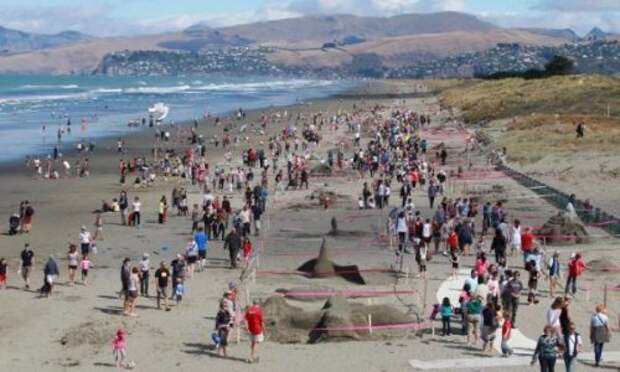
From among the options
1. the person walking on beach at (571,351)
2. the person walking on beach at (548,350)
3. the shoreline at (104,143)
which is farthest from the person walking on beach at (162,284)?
the shoreline at (104,143)

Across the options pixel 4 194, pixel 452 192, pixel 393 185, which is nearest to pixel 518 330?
pixel 452 192

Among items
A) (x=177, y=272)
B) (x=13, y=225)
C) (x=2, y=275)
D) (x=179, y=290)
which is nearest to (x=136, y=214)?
(x=13, y=225)

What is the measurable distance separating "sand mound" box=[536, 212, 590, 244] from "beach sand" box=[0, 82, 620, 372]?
1.49 ft

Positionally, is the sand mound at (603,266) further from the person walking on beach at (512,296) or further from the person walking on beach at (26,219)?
the person walking on beach at (26,219)

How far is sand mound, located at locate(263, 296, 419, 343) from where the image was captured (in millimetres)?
17531

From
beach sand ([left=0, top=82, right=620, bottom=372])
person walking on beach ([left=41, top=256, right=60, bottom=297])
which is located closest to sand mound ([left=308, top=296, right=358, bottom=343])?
beach sand ([left=0, top=82, right=620, bottom=372])

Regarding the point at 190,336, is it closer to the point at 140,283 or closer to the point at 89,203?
the point at 140,283

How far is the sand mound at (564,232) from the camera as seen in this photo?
25.9 metres

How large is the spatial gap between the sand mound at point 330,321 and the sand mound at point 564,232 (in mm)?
8917

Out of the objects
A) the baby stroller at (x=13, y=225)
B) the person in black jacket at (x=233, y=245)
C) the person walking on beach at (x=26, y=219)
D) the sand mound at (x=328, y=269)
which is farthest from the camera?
the person walking on beach at (x=26, y=219)

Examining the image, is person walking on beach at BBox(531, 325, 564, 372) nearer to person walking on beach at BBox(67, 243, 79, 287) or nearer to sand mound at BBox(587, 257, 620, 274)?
sand mound at BBox(587, 257, 620, 274)

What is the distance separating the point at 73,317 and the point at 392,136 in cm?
3959

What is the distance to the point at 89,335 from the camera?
58.9 feet

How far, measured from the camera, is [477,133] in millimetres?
59938
